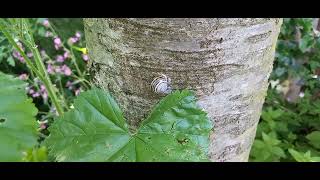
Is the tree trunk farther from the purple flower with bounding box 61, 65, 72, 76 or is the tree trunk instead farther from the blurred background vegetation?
the purple flower with bounding box 61, 65, 72, 76

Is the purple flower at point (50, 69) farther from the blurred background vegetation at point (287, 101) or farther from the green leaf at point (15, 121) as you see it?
the green leaf at point (15, 121)

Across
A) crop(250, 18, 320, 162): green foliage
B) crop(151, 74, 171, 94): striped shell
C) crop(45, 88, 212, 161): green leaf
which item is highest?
crop(250, 18, 320, 162): green foliage

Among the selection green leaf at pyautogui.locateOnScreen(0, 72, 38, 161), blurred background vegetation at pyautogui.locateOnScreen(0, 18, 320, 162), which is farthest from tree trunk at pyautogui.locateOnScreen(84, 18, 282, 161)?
blurred background vegetation at pyautogui.locateOnScreen(0, 18, 320, 162)

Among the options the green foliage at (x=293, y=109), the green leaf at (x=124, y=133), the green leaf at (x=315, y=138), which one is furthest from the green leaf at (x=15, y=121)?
the green leaf at (x=315, y=138)

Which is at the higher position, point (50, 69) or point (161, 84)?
point (50, 69)

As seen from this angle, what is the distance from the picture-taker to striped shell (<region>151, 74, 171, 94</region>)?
2.73ft

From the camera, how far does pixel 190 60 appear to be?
0.82 m

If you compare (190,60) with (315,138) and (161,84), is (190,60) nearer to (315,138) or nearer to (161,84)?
(161,84)

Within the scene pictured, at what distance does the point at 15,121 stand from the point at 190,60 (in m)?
0.35

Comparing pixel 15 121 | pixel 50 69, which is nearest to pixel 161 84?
pixel 15 121

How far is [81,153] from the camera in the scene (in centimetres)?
63

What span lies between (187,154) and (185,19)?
0.81 feet

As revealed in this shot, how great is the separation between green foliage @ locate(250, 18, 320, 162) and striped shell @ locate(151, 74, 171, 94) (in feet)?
3.65
